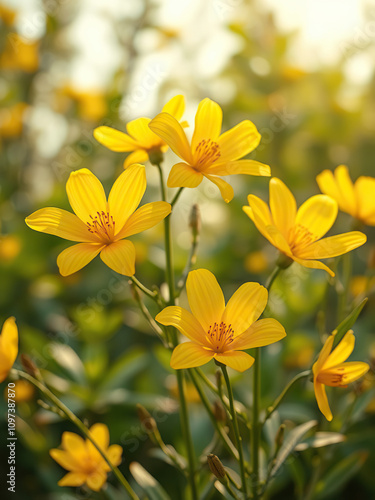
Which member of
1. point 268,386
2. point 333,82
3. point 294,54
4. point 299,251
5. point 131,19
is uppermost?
point 131,19

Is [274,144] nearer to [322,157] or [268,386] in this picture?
[322,157]

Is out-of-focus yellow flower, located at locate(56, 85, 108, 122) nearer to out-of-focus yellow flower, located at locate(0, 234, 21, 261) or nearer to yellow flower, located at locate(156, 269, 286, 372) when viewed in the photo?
out-of-focus yellow flower, located at locate(0, 234, 21, 261)

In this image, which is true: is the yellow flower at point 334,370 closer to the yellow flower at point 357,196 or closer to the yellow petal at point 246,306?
the yellow petal at point 246,306

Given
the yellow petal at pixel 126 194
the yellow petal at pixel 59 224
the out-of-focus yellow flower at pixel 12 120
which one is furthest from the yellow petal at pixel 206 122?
the out-of-focus yellow flower at pixel 12 120

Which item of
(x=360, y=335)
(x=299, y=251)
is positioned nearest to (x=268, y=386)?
(x=360, y=335)

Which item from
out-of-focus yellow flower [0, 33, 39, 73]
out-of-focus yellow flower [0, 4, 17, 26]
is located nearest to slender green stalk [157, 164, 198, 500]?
out-of-focus yellow flower [0, 33, 39, 73]

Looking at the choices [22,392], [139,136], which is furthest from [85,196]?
[22,392]
